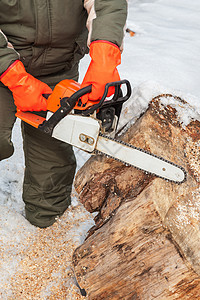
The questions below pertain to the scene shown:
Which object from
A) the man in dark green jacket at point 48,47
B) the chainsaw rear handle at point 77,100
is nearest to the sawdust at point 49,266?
the man in dark green jacket at point 48,47

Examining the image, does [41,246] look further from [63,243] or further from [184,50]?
[184,50]

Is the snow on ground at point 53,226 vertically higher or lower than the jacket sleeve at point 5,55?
lower

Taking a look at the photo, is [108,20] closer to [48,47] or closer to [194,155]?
[48,47]

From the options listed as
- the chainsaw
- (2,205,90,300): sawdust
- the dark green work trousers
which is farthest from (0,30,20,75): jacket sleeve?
(2,205,90,300): sawdust

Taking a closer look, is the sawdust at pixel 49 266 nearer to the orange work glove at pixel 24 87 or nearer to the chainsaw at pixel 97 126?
the chainsaw at pixel 97 126

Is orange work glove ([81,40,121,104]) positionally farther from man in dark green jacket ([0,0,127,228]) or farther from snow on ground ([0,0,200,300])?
snow on ground ([0,0,200,300])

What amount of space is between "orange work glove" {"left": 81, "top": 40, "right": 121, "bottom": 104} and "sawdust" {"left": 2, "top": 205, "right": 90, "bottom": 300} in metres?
1.01

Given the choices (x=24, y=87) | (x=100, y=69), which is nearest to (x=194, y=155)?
(x=100, y=69)

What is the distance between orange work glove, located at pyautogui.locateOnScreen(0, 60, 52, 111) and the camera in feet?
5.05

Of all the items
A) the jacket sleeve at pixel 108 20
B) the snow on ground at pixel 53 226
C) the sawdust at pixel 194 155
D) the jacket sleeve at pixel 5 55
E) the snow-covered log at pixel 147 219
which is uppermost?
the jacket sleeve at pixel 108 20

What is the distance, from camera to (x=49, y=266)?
196cm

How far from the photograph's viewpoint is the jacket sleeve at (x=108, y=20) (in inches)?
59.5

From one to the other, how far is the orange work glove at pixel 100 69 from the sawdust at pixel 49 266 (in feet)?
3.33

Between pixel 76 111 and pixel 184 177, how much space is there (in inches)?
21.8
